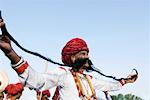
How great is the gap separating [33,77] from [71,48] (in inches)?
39.8

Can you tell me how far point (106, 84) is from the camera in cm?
659

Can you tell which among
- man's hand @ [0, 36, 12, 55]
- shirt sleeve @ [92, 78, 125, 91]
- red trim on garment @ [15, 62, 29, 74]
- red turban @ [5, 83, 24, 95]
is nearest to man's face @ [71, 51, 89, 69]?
shirt sleeve @ [92, 78, 125, 91]

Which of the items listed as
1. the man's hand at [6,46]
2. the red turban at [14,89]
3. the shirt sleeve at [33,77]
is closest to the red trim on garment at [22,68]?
the shirt sleeve at [33,77]

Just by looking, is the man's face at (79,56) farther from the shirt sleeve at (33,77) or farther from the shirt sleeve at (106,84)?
the shirt sleeve at (106,84)

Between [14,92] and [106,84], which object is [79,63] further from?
[14,92]

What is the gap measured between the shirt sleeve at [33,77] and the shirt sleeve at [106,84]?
793 mm

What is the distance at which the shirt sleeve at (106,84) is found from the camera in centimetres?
636

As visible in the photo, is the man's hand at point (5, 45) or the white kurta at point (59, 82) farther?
the white kurta at point (59, 82)

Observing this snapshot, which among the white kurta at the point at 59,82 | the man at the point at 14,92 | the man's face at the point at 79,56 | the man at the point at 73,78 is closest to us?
the white kurta at the point at 59,82

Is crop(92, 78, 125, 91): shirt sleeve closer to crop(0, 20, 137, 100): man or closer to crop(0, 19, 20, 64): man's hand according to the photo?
crop(0, 20, 137, 100): man

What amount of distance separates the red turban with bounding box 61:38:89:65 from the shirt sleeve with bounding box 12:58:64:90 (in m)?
0.32

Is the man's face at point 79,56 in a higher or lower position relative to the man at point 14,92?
higher

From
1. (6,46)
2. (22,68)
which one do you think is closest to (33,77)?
(22,68)

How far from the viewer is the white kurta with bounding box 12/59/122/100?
5031mm
